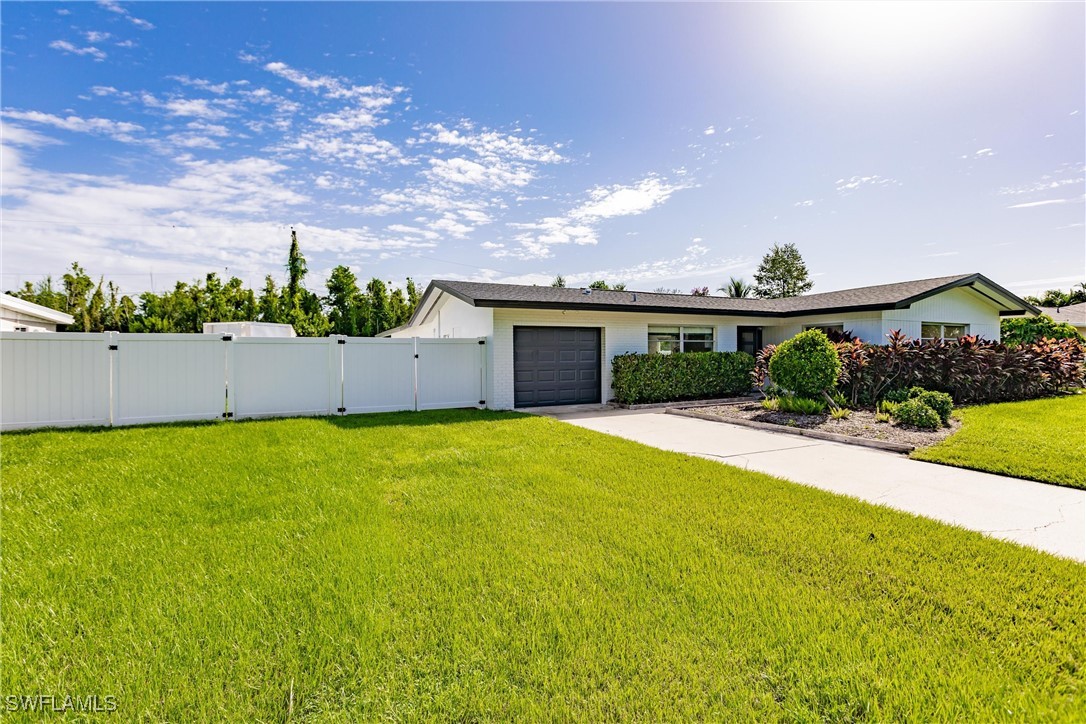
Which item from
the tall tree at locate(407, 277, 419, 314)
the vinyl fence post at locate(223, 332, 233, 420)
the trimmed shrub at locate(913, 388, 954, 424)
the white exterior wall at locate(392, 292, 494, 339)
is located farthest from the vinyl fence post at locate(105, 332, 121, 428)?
the tall tree at locate(407, 277, 419, 314)

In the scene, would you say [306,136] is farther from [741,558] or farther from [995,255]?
[995,255]

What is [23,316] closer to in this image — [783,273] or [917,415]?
[917,415]

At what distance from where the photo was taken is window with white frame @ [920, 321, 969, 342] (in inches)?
553

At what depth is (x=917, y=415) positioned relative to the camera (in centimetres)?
803

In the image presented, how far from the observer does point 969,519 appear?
398 cm

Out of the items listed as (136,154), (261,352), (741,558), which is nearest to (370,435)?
(261,352)

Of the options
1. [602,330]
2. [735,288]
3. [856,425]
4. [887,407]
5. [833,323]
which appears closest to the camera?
[856,425]

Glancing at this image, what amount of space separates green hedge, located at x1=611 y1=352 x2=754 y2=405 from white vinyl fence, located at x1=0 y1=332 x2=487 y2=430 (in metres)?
3.79

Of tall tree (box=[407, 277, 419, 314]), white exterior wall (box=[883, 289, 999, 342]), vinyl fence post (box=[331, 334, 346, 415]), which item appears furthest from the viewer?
tall tree (box=[407, 277, 419, 314])

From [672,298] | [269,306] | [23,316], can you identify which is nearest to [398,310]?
[269,306]

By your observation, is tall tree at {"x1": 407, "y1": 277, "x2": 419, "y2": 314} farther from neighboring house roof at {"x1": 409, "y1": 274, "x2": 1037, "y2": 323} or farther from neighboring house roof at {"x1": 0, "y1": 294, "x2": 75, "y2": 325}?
neighboring house roof at {"x1": 0, "y1": 294, "x2": 75, "y2": 325}

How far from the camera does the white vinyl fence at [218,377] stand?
7.71 m

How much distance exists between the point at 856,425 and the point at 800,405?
1.25 m

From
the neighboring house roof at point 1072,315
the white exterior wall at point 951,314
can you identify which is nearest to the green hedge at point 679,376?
the white exterior wall at point 951,314
